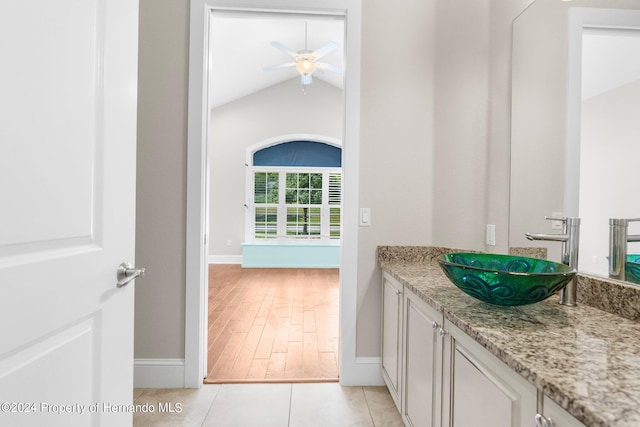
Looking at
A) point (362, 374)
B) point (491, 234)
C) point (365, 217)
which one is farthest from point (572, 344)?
point (362, 374)

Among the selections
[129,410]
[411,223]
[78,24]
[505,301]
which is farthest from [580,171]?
[129,410]

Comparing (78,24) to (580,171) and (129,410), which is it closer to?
(129,410)

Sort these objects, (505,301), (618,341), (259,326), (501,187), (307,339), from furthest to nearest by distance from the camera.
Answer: (259,326) → (307,339) → (501,187) → (505,301) → (618,341)

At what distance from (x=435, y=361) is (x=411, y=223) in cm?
109

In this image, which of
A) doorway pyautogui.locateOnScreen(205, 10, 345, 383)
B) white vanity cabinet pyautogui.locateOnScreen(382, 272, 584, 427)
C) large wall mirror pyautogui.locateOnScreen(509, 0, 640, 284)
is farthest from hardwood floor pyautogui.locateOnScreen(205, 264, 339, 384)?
large wall mirror pyautogui.locateOnScreen(509, 0, 640, 284)

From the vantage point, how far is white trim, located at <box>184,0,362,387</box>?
2162 millimetres

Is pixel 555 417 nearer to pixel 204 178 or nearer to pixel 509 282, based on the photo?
pixel 509 282

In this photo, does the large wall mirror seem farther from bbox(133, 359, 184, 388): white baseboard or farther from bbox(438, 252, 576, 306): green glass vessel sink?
bbox(133, 359, 184, 388): white baseboard

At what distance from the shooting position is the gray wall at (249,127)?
718cm

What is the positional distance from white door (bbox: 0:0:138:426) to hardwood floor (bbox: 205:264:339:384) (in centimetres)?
136

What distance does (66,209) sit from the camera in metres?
0.89

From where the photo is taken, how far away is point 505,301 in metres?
1.10

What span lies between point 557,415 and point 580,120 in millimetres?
1111

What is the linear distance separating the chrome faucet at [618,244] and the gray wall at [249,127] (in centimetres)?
626
